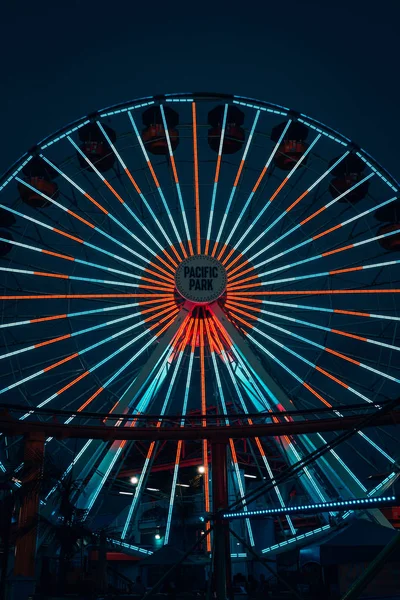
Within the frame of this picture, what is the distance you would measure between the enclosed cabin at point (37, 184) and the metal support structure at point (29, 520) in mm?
8988

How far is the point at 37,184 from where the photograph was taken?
2141 centimetres

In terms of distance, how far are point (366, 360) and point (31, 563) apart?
36.4ft

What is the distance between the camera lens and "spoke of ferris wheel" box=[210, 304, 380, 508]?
55.4 ft

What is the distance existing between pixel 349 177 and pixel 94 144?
29.3 feet

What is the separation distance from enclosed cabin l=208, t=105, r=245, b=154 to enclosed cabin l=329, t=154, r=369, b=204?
11.4 ft

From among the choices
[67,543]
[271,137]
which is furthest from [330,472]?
[271,137]

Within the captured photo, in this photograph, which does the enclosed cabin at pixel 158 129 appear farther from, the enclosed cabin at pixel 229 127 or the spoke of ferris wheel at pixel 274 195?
the spoke of ferris wheel at pixel 274 195

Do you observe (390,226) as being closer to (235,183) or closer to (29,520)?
(235,183)

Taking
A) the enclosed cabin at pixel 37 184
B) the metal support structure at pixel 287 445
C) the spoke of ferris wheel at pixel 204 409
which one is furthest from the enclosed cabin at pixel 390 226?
the enclosed cabin at pixel 37 184

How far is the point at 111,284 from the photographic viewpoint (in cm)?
2061

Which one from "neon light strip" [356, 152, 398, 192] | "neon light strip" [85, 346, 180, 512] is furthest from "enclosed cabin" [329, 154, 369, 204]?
"neon light strip" [85, 346, 180, 512]

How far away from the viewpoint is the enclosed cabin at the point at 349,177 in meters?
22.1

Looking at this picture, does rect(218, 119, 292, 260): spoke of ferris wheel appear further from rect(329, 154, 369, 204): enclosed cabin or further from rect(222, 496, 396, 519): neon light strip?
rect(222, 496, 396, 519): neon light strip

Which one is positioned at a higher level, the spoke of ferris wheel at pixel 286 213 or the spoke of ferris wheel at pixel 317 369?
the spoke of ferris wheel at pixel 286 213
